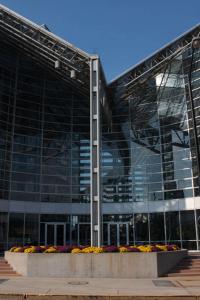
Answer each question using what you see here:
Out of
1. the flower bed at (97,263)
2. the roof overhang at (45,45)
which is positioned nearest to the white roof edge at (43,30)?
the roof overhang at (45,45)

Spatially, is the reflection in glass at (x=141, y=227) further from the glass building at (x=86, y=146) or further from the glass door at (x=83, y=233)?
the glass door at (x=83, y=233)

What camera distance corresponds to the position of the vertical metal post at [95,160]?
2945 centimetres

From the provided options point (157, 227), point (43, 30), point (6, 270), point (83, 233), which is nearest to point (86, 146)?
point (83, 233)

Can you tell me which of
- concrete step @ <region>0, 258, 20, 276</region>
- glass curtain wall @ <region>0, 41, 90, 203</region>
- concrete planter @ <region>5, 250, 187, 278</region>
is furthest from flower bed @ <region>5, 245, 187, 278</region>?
glass curtain wall @ <region>0, 41, 90, 203</region>

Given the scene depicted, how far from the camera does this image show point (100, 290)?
14.7 meters

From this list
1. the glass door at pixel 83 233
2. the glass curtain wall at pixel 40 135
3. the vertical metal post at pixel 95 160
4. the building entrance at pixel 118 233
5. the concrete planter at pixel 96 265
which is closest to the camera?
the concrete planter at pixel 96 265

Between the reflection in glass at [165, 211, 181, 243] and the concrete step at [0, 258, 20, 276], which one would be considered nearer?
the concrete step at [0, 258, 20, 276]

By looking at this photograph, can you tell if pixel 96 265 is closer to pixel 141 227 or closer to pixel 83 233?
pixel 141 227

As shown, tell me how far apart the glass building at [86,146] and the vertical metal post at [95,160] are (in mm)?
3696

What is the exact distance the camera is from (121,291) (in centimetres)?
1431

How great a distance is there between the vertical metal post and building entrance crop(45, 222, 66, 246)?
11.1 m

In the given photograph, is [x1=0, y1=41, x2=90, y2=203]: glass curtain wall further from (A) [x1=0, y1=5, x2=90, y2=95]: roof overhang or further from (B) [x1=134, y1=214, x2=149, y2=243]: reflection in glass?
(B) [x1=134, y1=214, x2=149, y2=243]: reflection in glass

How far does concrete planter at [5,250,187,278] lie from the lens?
65.2 ft

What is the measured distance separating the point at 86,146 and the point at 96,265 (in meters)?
23.3
